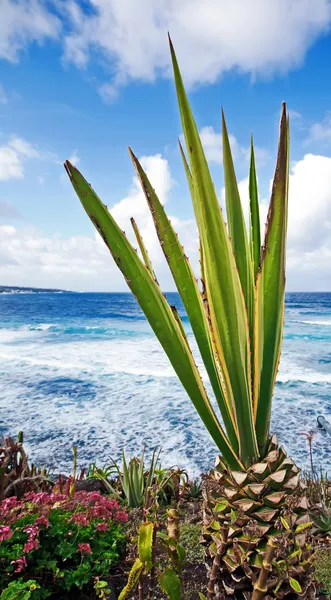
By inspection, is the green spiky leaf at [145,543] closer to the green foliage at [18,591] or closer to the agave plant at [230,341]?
the agave plant at [230,341]

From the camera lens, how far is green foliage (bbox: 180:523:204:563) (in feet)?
7.53

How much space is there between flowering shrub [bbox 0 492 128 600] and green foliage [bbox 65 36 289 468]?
46.1 inches

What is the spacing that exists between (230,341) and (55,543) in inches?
64.9

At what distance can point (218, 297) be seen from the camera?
3.29 ft

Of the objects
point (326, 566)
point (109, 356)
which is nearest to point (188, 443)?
point (326, 566)

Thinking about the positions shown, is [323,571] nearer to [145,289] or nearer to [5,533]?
[5,533]

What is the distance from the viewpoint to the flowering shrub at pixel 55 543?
1.78 m

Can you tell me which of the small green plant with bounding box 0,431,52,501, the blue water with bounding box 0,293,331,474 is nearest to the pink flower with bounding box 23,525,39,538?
the small green plant with bounding box 0,431,52,501

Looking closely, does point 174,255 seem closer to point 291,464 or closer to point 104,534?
point 291,464

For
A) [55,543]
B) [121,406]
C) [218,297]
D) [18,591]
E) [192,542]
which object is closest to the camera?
[218,297]

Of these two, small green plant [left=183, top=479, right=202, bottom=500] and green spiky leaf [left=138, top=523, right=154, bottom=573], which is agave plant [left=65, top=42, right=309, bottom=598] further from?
small green plant [left=183, top=479, right=202, bottom=500]

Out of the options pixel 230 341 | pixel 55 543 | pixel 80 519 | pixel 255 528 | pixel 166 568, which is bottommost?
pixel 55 543

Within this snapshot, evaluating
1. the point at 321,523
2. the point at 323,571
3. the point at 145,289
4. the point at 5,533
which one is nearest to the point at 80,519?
the point at 5,533

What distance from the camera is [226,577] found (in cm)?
107
